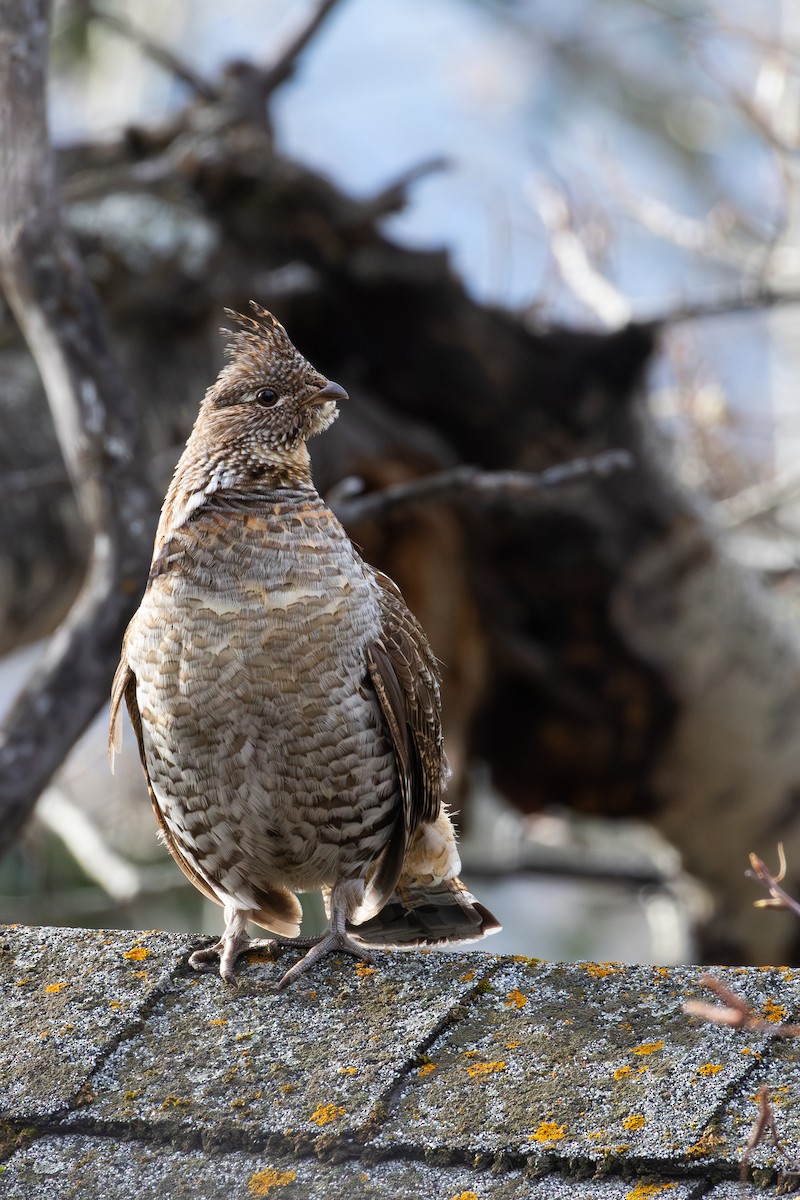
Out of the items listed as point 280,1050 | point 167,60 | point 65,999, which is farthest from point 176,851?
point 167,60

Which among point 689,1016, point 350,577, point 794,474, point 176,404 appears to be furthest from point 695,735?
point 689,1016

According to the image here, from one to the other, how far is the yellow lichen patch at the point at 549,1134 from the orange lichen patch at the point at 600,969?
361 millimetres

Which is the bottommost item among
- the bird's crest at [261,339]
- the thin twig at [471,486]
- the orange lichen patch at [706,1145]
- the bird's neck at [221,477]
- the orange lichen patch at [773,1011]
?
the orange lichen patch at [706,1145]

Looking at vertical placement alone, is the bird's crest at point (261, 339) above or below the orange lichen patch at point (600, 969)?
above

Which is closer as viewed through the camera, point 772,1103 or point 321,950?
point 772,1103

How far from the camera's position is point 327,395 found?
2.88 meters

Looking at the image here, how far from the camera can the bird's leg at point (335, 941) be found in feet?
7.27

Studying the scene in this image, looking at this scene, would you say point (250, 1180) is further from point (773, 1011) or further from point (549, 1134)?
point (773, 1011)

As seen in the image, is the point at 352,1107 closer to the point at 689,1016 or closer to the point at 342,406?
the point at 689,1016

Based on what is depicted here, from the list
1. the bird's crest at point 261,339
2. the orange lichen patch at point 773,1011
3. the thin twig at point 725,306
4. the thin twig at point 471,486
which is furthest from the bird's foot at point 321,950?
the thin twig at point 725,306

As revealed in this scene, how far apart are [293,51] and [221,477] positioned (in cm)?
300

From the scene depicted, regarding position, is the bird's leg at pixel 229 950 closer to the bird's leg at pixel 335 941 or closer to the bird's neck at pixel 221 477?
the bird's leg at pixel 335 941

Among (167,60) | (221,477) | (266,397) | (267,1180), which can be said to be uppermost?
(167,60)

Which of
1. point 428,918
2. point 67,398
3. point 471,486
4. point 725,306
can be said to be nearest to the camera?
point 428,918
